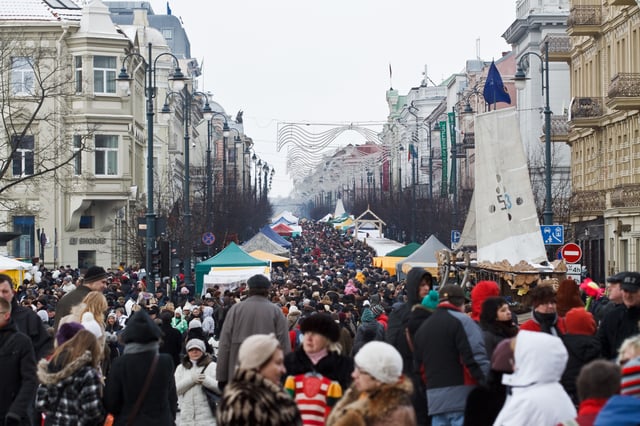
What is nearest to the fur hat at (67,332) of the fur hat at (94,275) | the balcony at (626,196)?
the fur hat at (94,275)

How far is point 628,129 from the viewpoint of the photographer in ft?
147

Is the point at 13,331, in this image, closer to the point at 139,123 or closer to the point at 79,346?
the point at 79,346

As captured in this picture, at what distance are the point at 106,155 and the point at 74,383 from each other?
5000cm

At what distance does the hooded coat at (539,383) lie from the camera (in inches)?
323

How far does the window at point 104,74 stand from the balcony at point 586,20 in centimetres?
1938

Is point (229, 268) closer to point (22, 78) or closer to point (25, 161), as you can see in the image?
point (25, 161)

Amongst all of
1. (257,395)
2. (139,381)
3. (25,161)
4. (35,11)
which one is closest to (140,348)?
(139,381)

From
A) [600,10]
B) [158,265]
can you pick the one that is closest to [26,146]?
[600,10]

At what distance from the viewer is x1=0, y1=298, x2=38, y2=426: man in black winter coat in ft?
37.1

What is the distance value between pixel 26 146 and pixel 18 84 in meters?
2.51

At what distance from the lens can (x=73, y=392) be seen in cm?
1016

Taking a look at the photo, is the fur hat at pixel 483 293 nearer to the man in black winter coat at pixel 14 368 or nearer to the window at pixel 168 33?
the man in black winter coat at pixel 14 368

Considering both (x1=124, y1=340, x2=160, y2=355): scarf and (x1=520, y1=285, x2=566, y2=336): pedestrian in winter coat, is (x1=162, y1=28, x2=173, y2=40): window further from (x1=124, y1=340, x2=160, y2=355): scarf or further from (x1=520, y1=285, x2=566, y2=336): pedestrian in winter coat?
(x1=124, y1=340, x2=160, y2=355): scarf

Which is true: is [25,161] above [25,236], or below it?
above
